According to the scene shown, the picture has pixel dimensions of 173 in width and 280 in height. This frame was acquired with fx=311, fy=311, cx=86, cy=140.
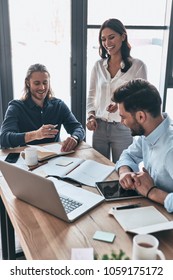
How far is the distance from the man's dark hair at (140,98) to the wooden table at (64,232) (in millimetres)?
409

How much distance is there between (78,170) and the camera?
1664 mm

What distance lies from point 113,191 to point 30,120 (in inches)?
42.3

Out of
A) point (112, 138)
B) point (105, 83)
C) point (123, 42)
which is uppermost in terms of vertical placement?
point (123, 42)

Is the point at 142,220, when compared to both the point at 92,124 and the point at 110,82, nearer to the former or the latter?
the point at 92,124

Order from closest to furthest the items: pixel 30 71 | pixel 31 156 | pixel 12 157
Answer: pixel 31 156
pixel 12 157
pixel 30 71

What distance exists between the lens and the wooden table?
40.1 inches

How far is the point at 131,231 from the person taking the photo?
1082 mm

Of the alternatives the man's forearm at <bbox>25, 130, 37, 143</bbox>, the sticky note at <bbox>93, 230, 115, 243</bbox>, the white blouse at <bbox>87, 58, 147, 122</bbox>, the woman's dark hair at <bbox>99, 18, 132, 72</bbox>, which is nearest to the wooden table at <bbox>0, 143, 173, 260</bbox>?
the sticky note at <bbox>93, 230, 115, 243</bbox>

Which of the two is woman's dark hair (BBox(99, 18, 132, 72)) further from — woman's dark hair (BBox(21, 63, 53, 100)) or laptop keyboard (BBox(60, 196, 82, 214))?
laptop keyboard (BBox(60, 196, 82, 214))

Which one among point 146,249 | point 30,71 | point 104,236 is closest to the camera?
point 146,249

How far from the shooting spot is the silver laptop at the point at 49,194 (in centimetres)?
116

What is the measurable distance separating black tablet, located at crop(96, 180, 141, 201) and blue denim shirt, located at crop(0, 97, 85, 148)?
2.46 feet

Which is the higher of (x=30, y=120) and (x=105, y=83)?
(x=105, y=83)

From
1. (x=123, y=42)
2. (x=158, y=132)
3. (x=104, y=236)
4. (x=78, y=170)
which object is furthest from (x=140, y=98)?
(x=123, y=42)
